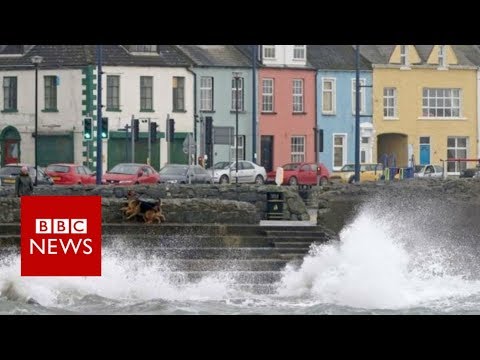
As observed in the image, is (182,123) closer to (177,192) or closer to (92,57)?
(92,57)

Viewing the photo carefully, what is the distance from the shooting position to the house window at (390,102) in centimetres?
7125

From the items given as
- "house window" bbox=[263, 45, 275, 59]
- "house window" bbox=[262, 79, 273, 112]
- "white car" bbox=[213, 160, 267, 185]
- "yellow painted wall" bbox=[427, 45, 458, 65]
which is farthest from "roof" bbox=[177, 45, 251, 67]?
"yellow painted wall" bbox=[427, 45, 458, 65]

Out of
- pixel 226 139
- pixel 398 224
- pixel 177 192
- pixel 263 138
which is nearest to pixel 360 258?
pixel 398 224

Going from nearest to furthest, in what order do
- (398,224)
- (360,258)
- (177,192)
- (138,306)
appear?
(138,306)
(360,258)
(398,224)
(177,192)

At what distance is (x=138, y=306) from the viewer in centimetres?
2983

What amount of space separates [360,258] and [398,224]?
533cm

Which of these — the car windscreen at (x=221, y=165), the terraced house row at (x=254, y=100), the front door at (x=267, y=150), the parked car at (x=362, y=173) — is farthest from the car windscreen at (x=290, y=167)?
the front door at (x=267, y=150)

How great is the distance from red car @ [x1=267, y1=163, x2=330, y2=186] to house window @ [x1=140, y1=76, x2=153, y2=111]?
6.00 meters

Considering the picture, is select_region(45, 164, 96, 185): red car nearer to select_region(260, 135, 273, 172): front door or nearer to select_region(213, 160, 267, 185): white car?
select_region(213, 160, 267, 185): white car

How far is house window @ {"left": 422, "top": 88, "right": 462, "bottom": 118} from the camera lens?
70.0 metres

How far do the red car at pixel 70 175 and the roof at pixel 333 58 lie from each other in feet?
60.3

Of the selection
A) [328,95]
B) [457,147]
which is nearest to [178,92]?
[328,95]

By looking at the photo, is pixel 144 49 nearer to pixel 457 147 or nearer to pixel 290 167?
pixel 290 167

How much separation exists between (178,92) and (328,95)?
305 inches
